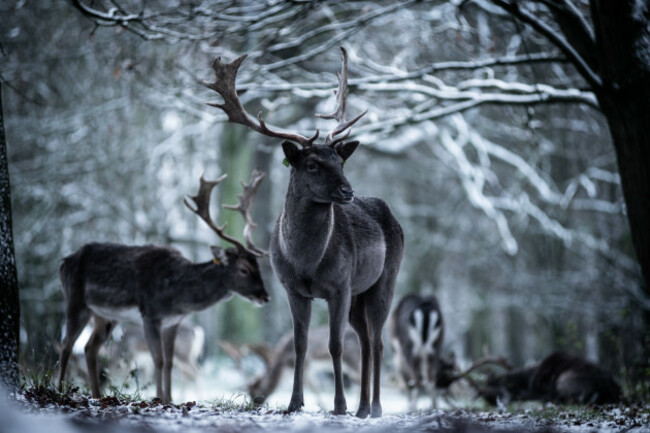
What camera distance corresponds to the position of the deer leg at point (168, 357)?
A: 288 inches

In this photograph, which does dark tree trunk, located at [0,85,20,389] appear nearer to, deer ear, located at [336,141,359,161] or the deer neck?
the deer neck

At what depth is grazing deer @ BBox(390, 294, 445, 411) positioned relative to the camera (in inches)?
435

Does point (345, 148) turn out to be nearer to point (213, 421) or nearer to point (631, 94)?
point (213, 421)

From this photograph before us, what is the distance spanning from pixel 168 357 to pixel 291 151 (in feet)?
11.4

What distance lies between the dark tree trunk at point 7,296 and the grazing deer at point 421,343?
6783 millimetres

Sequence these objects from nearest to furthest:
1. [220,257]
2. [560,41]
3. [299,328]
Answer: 1. [299,328]
2. [560,41]
3. [220,257]

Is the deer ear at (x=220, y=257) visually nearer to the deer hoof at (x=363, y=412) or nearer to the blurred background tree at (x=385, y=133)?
the blurred background tree at (x=385, y=133)

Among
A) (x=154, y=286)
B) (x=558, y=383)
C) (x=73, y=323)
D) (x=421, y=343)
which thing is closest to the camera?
(x=73, y=323)

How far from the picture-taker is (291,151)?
17.0ft

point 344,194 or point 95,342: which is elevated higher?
point 344,194

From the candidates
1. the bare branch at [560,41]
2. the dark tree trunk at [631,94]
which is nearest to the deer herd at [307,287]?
the bare branch at [560,41]

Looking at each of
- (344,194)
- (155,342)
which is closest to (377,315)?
(344,194)

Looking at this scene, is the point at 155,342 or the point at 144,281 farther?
the point at 144,281

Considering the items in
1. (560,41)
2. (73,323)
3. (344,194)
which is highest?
(560,41)
